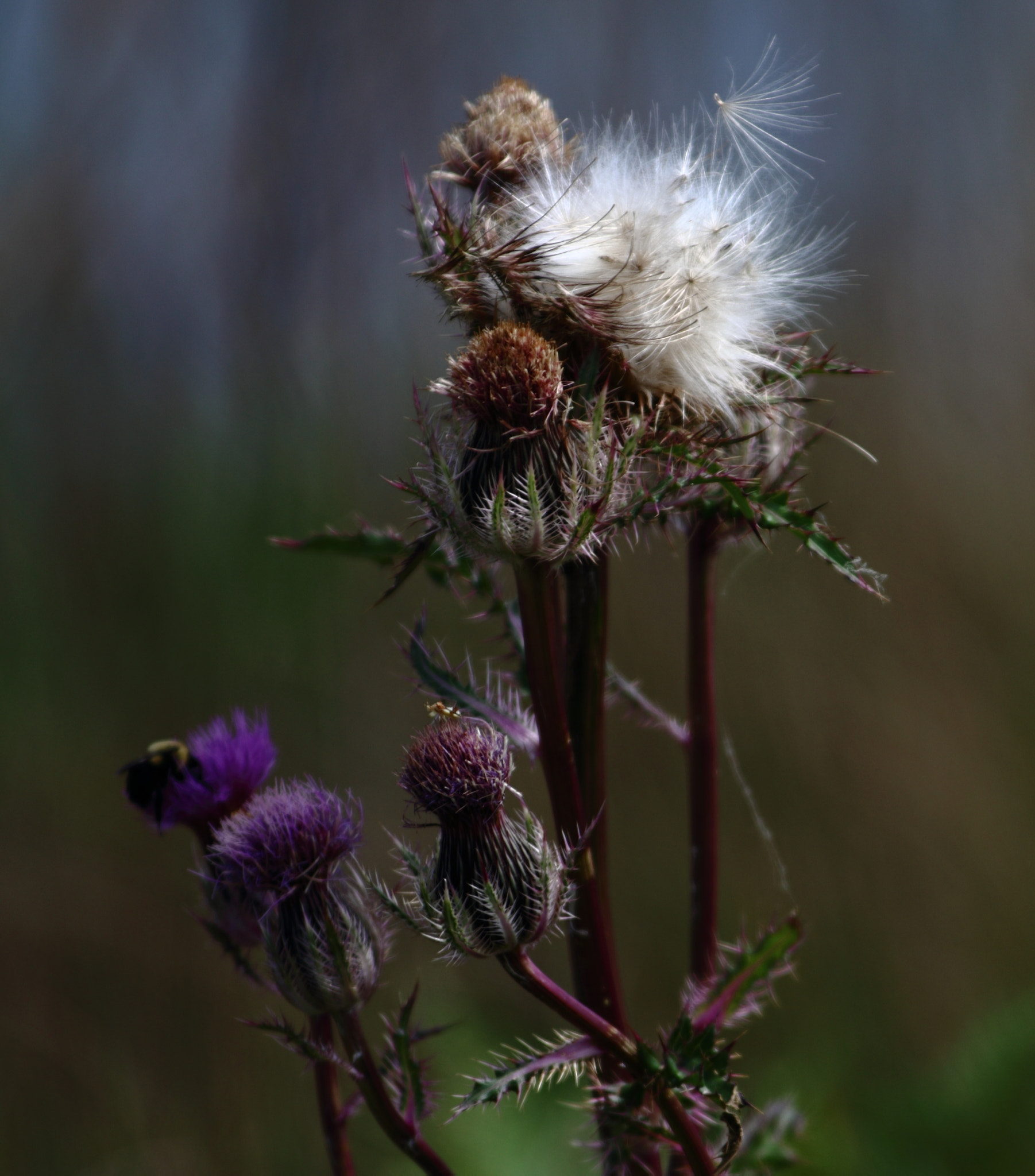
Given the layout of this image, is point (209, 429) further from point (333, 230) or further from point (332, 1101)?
point (332, 1101)

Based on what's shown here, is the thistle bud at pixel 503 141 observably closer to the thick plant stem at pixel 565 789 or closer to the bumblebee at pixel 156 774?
the thick plant stem at pixel 565 789

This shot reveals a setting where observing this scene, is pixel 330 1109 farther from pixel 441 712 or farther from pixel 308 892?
pixel 441 712

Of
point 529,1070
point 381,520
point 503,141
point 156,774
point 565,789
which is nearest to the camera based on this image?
point 529,1070

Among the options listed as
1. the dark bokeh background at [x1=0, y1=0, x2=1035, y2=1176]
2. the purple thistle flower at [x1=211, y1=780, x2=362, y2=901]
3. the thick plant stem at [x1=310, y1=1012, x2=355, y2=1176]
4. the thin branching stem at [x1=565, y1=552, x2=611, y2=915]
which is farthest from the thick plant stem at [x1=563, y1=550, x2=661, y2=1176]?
the dark bokeh background at [x1=0, y1=0, x2=1035, y2=1176]

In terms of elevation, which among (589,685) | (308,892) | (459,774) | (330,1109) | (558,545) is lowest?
(330,1109)

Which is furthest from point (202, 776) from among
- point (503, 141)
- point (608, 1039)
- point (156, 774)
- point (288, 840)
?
point (503, 141)

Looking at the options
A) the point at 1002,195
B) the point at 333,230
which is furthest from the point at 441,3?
the point at 1002,195

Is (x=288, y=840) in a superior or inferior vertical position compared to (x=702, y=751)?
inferior

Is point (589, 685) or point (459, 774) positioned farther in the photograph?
point (589, 685)
